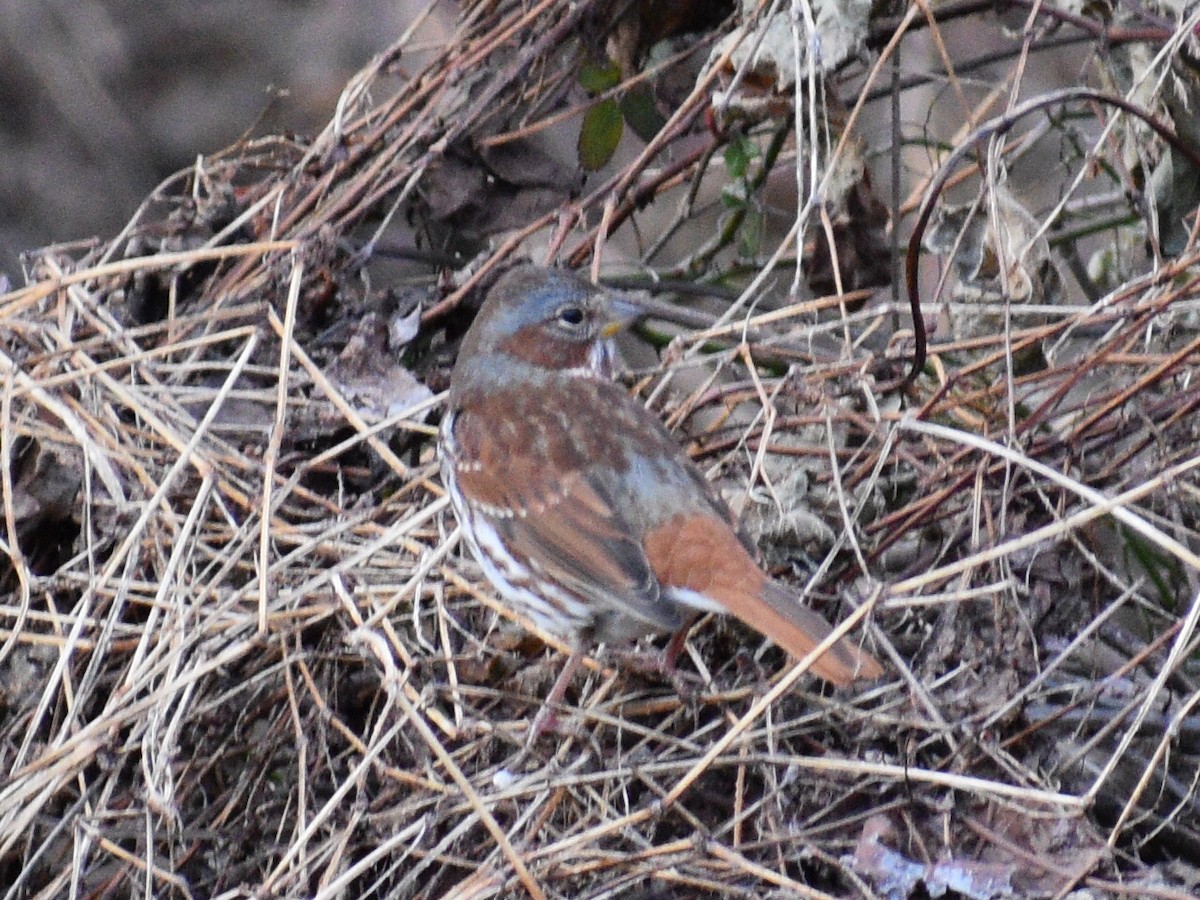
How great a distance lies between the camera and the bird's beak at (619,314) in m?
4.38

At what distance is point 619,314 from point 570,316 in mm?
129

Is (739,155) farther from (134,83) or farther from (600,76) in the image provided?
(134,83)

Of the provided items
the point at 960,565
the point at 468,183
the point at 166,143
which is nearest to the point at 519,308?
the point at 468,183

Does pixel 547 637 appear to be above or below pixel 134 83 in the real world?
below

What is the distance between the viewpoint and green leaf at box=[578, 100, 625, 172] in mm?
4762

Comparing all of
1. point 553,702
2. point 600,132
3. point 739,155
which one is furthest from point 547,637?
point 600,132

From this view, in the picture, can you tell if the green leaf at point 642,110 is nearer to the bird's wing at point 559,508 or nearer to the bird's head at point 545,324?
the bird's head at point 545,324

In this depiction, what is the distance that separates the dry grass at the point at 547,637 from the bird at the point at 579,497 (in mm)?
123

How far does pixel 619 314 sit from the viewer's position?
438 centimetres

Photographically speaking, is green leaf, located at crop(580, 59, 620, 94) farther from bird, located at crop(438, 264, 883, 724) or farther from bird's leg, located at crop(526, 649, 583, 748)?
bird's leg, located at crop(526, 649, 583, 748)

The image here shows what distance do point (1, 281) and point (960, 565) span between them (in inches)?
110

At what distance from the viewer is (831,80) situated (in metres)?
4.34

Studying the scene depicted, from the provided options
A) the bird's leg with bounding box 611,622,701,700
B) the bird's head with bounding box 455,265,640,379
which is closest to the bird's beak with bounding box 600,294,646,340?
the bird's head with bounding box 455,265,640,379

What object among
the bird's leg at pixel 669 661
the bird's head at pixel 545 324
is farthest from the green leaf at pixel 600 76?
the bird's leg at pixel 669 661
